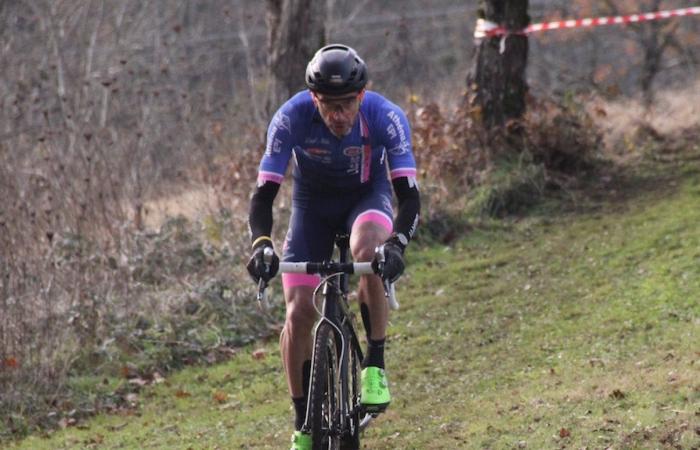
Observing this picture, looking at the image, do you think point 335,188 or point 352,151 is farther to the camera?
point 335,188

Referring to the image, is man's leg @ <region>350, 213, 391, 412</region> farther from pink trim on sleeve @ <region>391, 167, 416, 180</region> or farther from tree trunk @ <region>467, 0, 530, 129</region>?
tree trunk @ <region>467, 0, 530, 129</region>

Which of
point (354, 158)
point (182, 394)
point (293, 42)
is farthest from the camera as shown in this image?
point (293, 42)

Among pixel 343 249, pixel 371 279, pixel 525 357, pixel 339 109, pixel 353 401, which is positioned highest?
pixel 339 109

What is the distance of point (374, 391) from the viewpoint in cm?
636

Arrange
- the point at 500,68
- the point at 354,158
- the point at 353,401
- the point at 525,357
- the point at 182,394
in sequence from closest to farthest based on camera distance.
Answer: the point at 353,401
the point at 354,158
the point at 525,357
the point at 182,394
the point at 500,68

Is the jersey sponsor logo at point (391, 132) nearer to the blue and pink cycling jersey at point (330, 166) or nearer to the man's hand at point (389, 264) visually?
the blue and pink cycling jersey at point (330, 166)

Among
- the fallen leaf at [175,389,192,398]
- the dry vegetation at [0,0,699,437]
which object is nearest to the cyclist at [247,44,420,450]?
the fallen leaf at [175,389,192,398]

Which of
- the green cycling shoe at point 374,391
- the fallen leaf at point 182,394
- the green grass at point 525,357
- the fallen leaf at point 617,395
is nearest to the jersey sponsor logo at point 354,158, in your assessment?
the green cycling shoe at point 374,391

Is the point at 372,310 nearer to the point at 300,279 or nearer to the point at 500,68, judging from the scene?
the point at 300,279

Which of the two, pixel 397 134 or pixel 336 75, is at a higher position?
pixel 336 75

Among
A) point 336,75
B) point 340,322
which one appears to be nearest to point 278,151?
point 336,75

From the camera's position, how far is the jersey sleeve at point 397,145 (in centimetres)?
642

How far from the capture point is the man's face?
20.1ft

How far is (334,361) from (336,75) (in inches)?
54.9
